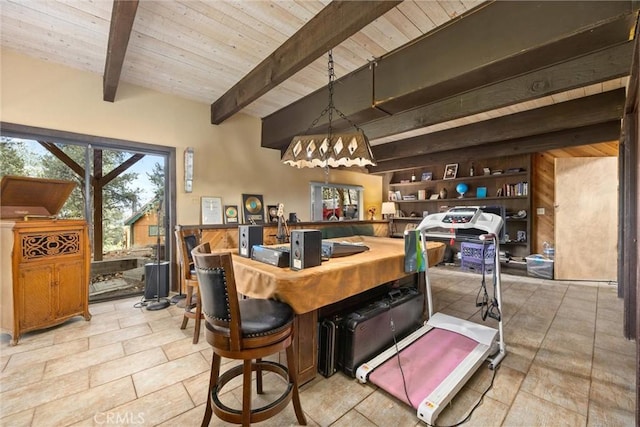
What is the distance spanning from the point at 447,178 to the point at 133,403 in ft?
21.9

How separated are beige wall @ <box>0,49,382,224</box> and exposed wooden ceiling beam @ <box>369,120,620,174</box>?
2.51m

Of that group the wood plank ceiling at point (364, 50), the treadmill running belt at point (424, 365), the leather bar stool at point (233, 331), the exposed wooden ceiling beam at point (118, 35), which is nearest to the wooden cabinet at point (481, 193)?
the wood plank ceiling at point (364, 50)

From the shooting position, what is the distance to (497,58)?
205 centimetres

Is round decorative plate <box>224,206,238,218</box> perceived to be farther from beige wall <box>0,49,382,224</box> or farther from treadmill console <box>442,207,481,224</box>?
treadmill console <box>442,207,481,224</box>

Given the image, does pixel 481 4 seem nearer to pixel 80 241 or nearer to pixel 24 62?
pixel 80 241

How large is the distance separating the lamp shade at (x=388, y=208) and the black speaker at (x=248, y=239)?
5.42m

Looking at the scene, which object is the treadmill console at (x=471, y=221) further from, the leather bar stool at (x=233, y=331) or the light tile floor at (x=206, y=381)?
the leather bar stool at (x=233, y=331)

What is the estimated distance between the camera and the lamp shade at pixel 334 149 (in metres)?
2.50

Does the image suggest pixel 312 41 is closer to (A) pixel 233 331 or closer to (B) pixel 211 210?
(A) pixel 233 331

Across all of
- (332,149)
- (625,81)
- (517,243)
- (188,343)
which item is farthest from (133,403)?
(517,243)

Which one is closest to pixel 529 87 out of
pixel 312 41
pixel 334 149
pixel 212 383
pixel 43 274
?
pixel 334 149

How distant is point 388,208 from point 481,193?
2.16 meters

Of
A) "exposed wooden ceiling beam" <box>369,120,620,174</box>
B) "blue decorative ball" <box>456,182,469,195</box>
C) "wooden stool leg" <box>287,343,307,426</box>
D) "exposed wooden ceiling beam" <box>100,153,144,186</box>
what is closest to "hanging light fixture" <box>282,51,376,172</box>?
"wooden stool leg" <box>287,343,307,426</box>

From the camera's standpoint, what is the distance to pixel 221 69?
319 centimetres
